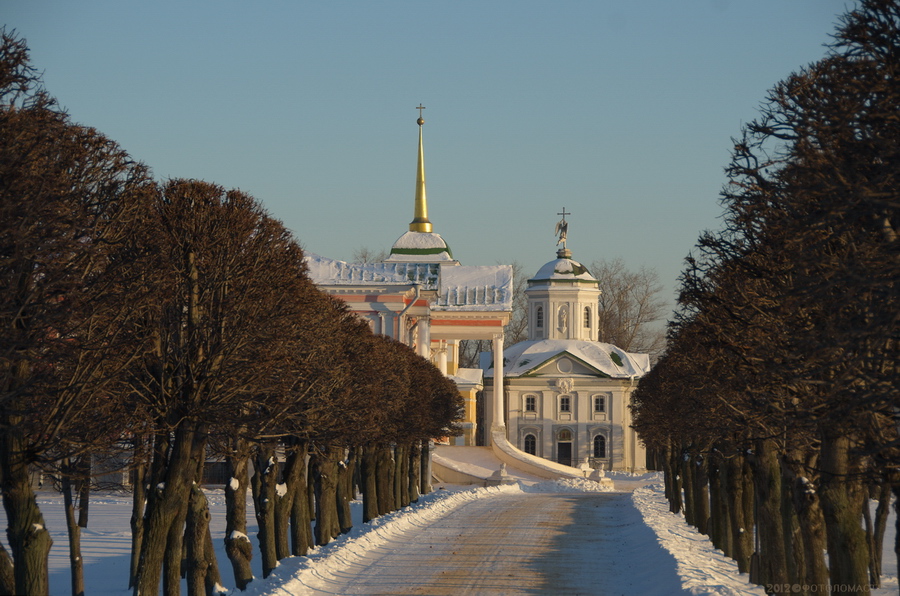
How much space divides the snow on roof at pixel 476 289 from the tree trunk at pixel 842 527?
217 ft

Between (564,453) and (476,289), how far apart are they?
23410 millimetres

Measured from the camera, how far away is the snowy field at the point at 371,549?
22.7m

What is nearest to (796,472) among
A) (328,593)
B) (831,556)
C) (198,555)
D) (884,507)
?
(831,556)

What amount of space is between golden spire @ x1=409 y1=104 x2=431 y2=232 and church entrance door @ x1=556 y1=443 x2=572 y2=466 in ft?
71.2

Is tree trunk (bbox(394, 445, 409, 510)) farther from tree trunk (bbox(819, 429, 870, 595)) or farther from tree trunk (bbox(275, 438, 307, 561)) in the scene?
tree trunk (bbox(819, 429, 870, 595))

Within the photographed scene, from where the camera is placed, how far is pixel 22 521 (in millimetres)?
14430

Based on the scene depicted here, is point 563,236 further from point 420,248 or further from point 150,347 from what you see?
point 150,347

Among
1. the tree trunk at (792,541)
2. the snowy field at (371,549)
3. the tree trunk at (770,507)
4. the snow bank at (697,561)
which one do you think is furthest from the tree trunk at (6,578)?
the tree trunk at (770,507)

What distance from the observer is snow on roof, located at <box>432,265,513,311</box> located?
8406 cm

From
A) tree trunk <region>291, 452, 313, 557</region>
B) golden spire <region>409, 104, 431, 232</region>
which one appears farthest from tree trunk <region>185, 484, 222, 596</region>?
A: golden spire <region>409, 104, 431, 232</region>

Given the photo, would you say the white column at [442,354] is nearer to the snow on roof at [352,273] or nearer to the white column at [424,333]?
the snow on roof at [352,273]

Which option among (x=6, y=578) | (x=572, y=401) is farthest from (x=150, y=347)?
(x=572, y=401)

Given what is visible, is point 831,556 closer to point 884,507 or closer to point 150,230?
point 150,230

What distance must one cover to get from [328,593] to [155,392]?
5487mm
